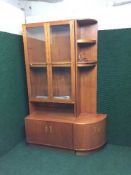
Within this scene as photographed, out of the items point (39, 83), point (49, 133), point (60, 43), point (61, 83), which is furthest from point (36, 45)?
point (49, 133)

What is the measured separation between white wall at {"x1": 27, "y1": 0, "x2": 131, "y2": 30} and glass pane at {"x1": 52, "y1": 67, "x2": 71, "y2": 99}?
856mm

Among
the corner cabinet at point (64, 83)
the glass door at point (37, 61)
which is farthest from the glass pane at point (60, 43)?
the glass door at point (37, 61)

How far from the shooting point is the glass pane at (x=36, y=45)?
109 inches

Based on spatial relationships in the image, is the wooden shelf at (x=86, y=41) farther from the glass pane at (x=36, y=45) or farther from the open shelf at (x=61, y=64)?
the glass pane at (x=36, y=45)

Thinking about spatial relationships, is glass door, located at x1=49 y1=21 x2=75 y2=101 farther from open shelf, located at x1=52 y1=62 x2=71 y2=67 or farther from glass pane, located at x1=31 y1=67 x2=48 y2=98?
glass pane, located at x1=31 y1=67 x2=48 y2=98

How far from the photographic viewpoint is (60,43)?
2.75 metres

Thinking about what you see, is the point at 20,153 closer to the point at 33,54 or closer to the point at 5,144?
the point at 5,144

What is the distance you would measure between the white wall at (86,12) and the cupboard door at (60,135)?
1564 millimetres

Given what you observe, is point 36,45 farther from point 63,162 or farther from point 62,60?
point 63,162

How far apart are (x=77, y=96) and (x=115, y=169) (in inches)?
43.1

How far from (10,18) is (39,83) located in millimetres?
1087

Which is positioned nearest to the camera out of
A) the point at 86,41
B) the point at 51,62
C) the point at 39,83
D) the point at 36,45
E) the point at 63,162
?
the point at 63,162

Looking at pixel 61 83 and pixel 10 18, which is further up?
pixel 10 18

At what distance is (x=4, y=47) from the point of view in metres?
2.62
